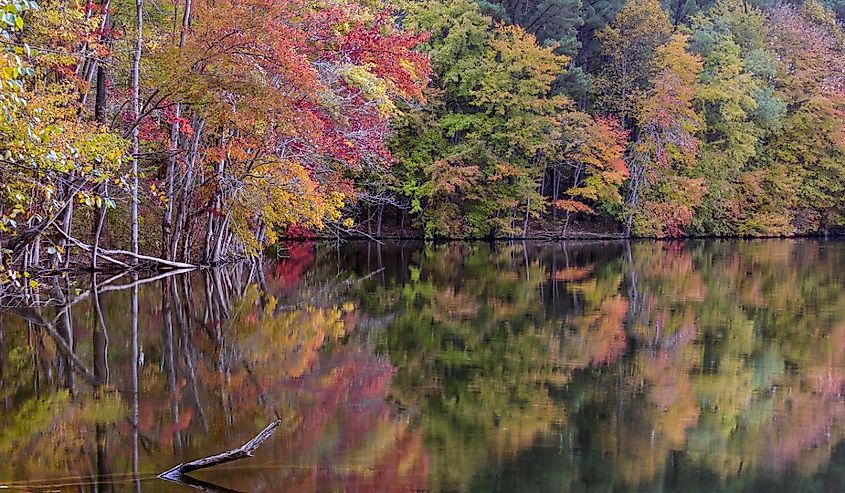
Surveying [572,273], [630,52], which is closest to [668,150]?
[630,52]

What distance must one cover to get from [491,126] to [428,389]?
27.9 metres

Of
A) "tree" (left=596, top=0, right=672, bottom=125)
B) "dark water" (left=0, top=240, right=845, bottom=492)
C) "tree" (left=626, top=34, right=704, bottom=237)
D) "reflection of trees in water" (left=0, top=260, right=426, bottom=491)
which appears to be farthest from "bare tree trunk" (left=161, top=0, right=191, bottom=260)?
"tree" (left=596, top=0, right=672, bottom=125)

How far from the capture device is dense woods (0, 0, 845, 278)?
18328 millimetres

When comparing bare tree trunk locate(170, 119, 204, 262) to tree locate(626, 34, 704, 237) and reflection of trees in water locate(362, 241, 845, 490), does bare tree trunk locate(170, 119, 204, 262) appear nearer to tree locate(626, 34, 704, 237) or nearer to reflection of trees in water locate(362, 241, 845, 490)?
reflection of trees in water locate(362, 241, 845, 490)

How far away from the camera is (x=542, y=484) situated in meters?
5.48

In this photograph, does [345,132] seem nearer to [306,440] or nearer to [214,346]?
[214,346]

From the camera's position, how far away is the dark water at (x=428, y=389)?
5691mm

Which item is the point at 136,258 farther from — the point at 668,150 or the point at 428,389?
the point at 668,150

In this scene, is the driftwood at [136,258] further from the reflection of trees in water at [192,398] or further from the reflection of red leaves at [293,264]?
the reflection of trees in water at [192,398]

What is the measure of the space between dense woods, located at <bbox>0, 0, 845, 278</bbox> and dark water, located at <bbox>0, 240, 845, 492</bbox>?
12.7 feet

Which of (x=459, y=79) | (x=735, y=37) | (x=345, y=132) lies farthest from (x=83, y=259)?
(x=735, y=37)

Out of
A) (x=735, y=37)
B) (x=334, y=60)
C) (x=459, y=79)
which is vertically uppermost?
(x=735, y=37)

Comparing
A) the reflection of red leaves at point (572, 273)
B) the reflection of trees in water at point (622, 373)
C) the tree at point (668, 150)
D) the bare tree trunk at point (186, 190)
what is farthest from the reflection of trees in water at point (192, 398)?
the tree at point (668, 150)

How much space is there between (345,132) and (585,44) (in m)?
21.3
